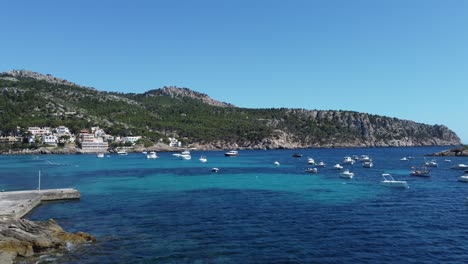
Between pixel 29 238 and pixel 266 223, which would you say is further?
pixel 266 223

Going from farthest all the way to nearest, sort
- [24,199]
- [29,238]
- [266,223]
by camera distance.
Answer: [24,199]
[266,223]
[29,238]

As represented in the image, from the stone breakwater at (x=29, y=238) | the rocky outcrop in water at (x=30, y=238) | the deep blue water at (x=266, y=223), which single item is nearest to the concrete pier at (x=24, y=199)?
the deep blue water at (x=266, y=223)

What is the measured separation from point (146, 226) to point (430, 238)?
25729 mm

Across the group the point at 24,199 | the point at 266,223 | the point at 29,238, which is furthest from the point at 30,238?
the point at 24,199

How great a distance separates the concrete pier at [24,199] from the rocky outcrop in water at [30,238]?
7.66m

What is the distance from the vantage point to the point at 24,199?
2061 inches

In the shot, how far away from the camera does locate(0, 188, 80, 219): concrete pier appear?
4302 cm

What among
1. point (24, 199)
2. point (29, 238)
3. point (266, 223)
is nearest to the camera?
point (29, 238)

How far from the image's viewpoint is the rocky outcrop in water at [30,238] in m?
29.8

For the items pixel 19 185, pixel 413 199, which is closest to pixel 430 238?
pixel 413 199

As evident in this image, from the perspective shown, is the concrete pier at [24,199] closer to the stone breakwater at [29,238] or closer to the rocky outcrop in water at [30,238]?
the stone breakwater at [29,238]

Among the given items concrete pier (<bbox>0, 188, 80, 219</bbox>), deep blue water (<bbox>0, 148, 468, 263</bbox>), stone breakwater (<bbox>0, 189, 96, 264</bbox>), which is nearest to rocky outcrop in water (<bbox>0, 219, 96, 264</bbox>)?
stone breakwater (<bbox>0, 189, 96, 264</bbox>)

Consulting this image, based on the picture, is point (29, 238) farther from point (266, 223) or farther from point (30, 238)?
point (266, 223)

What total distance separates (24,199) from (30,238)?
2346cm
